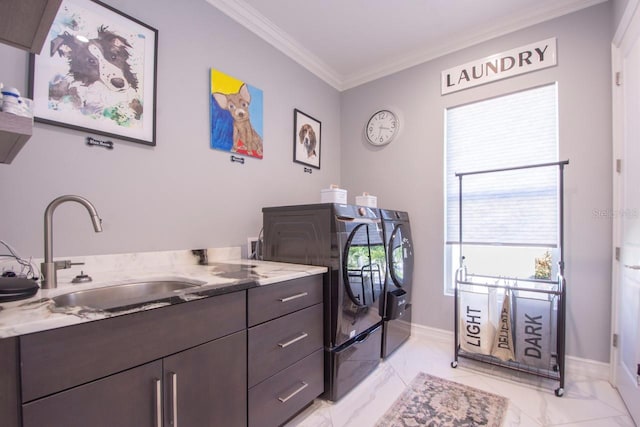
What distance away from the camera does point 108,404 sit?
0.88 meters

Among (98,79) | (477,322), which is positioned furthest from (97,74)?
(477,322)

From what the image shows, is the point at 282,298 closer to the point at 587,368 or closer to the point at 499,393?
the point at 499,393

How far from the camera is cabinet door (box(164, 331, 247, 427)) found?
102cm

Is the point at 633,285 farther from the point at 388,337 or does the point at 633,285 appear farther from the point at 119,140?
the point at 119,140

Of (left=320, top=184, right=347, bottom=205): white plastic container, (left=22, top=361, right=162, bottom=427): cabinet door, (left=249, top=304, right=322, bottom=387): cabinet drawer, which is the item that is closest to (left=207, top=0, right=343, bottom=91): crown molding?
(left=320, top=184, right=347, bottom=205): white plastic container

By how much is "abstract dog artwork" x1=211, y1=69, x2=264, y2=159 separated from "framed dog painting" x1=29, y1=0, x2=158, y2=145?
1.36ft

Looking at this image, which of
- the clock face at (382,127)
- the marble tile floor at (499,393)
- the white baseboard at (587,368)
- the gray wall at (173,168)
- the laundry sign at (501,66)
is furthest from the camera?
the clock face at (382,127)

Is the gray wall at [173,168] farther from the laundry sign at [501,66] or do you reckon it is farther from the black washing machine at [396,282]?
the laundry sign at [501,66]

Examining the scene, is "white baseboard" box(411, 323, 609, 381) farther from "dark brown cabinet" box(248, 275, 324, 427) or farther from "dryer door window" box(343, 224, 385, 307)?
"dark brown cabinet" box(248, 275, 324, 427)

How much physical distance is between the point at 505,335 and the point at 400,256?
899 mm

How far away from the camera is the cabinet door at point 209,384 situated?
3.35ft

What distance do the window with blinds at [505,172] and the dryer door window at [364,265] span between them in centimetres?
93

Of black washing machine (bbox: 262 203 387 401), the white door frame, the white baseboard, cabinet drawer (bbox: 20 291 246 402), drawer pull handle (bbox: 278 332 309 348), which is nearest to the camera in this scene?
cabinet drawer (bbox: 20 291 246 402)

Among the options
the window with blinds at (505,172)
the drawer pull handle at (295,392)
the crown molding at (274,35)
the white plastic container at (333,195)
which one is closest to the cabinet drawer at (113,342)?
the drawer pull handle at (295,392)
